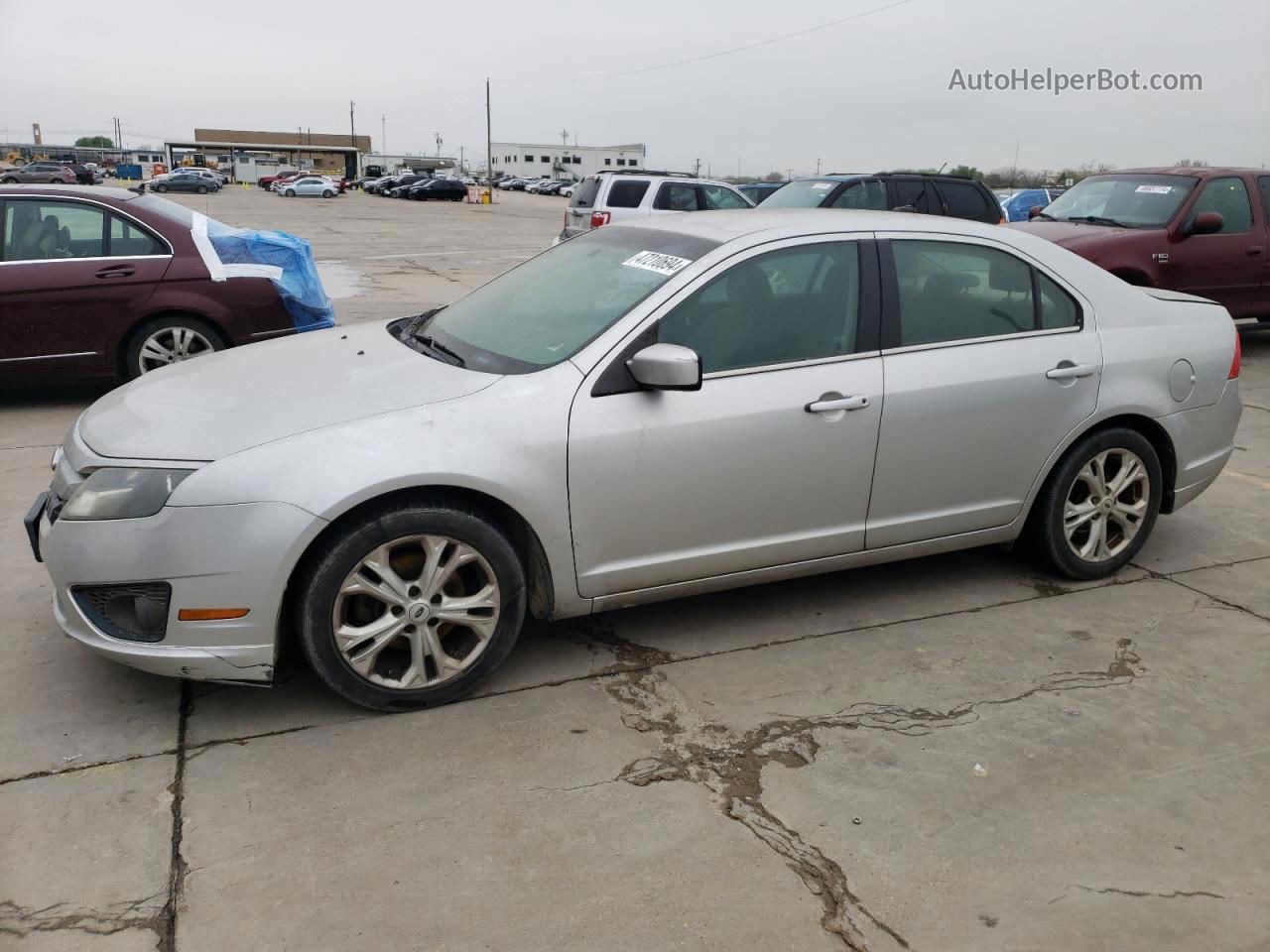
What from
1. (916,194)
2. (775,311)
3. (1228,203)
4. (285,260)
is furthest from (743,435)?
(916,194)

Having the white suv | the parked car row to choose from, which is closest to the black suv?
the white suv

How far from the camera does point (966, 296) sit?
14.0 ft

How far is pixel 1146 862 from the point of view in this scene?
9.34 feet

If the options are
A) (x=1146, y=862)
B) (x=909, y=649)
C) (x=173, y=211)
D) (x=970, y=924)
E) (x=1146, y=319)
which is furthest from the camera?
(x=173, y=211)

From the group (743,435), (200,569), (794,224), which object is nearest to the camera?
(200,569)

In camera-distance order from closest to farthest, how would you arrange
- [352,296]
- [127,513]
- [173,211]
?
[127,513] → [173,211] → [352,296]

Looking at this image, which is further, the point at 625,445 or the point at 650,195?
the point at 650,195

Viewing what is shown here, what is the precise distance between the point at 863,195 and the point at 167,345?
7.81 meters

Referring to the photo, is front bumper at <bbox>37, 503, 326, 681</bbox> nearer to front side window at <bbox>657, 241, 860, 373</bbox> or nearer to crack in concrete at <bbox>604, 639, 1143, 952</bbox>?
crack in concrete at <bbox>604, 639, 1143, 952</bbox>

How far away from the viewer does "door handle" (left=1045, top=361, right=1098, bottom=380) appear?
14.1ft

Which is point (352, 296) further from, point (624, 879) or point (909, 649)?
point (624, 879)

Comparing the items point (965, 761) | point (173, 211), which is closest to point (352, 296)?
point (173, 211)

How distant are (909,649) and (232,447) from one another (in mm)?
2509

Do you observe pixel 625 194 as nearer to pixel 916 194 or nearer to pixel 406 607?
pixel 916 194
